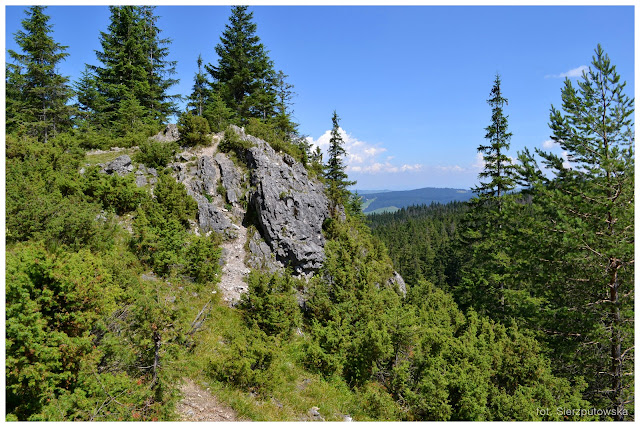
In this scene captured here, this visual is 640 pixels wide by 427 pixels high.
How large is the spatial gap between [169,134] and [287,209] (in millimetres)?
9949

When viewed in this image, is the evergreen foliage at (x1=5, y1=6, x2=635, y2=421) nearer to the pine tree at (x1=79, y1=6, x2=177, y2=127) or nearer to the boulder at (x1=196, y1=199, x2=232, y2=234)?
the boulder at (x1=196, y1=199, x2=232, y2=234)

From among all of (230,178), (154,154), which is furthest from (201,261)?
(154,154)

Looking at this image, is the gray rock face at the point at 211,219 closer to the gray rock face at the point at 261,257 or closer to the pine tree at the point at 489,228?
the gray rock face at the point at 261,257

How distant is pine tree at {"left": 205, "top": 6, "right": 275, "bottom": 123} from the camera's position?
25812 millimetres

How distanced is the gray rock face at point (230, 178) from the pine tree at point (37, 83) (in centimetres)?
1201

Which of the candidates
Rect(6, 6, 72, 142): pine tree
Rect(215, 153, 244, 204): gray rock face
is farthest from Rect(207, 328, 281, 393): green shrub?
Rect(6, 6, 72, 142): pine tree

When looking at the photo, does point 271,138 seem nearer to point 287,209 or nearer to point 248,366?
point 287,209

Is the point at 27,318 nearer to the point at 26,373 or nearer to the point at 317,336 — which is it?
the point at 26,373

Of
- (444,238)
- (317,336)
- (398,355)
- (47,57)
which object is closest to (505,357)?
(398,355)

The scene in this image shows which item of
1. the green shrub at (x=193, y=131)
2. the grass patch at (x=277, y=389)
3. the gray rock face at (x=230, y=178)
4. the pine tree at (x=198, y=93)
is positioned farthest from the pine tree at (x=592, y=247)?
the pine tree at (x=198, y=93)

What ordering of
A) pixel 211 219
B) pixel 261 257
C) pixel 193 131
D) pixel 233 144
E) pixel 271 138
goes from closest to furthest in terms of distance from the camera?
1. pixel 261 257
2. pixel 211 219
3. pixel 193 131
4. pixel 233 144
5. pixel 271 138

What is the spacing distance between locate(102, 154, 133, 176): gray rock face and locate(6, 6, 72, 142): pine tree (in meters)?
8.20

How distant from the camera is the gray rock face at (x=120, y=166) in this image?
50.6ft

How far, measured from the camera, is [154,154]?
1720 centimetres
